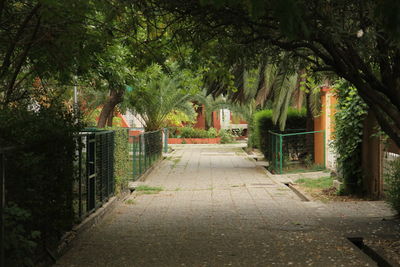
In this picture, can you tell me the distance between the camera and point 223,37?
9492 millimetres

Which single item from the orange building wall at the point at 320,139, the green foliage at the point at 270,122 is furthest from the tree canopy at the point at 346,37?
the green foliage at the point at 270,122

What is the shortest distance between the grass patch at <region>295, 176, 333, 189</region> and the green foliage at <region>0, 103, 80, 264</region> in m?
9.21

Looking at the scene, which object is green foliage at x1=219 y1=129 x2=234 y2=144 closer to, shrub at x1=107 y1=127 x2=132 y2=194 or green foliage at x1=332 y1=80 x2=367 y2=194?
shrub at x1=107 y1=127 x2=132 y2=194

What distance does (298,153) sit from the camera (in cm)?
2175

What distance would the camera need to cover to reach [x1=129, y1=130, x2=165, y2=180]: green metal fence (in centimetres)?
1751

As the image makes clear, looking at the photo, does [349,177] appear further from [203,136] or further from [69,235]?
[203,136]

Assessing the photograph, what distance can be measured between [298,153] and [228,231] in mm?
13001

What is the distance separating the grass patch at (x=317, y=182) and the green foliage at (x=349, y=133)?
6.59 ft

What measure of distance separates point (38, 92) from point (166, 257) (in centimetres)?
390

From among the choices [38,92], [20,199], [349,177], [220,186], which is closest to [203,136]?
[220,186]

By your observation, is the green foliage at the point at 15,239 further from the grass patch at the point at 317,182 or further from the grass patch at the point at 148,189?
the grass patch at the point at 317,182

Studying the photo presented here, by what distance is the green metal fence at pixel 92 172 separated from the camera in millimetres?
9211

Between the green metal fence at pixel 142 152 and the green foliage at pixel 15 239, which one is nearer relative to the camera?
the green foliage at pixel 15 239

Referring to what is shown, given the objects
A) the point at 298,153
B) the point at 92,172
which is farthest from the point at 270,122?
the point at 92,172
